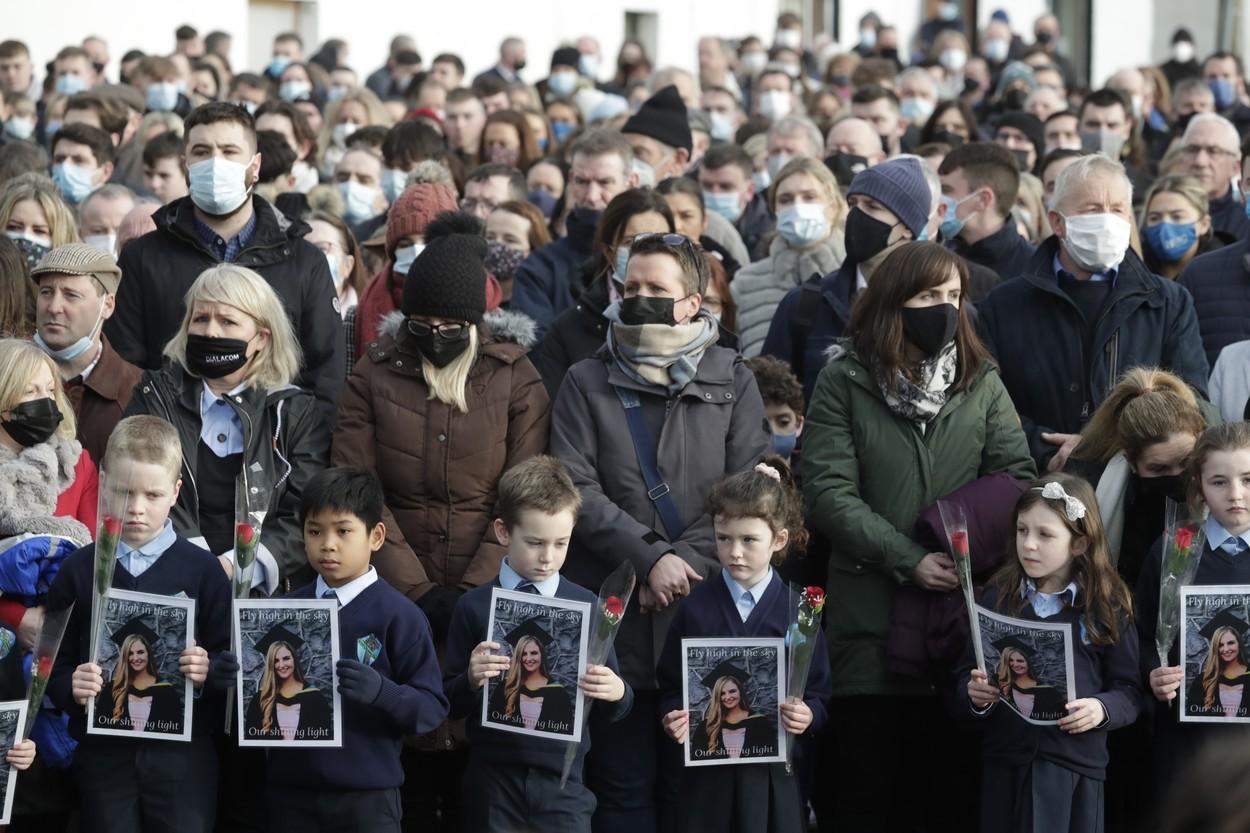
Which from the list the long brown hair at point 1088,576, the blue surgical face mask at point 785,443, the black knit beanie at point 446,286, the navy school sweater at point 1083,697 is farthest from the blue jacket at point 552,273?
the navy school sweater at point 1083,697

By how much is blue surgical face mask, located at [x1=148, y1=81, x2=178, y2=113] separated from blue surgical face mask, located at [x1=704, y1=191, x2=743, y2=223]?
239 inches

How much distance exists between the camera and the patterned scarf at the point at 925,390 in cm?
→ 615

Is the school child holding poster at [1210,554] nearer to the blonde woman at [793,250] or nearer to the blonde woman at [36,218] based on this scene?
the blonde woman at [793,250]

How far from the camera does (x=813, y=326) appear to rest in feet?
23.1

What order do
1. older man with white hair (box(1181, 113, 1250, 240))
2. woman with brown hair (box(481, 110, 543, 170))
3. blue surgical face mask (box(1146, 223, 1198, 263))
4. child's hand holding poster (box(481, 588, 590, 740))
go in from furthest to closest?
woman with brown hair (box(481, 110, 543, 170)), older man with white hair (box(1181, 113, 1250, 240)), blue surgical face mask (box(1146, 223, 1198, 263)), child's hand holding poster (box(481, 588, 590, 740))

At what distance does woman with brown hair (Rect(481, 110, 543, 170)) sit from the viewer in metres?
12.7

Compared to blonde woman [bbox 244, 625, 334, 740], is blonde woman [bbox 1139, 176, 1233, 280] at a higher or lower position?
higher

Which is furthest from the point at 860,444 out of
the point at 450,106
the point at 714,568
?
the point at 450,106

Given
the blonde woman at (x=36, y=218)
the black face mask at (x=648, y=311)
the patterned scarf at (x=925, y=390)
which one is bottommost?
the patterned scarf at (x=925, y=390)

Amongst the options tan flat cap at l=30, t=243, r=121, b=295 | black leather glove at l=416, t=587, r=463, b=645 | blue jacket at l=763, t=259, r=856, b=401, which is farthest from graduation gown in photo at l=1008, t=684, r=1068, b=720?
tan flat cap at l=30, t=243, r=121, b=295

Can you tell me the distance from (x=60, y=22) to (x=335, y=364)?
1728 cm

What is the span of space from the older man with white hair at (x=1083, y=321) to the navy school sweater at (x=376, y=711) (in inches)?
93.8

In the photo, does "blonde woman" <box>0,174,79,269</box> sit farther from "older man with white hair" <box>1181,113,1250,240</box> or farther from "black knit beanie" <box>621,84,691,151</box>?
"older man with white hair" <box>1181,113,1250,240</box>

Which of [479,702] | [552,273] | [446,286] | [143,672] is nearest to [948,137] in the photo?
[552,273]
